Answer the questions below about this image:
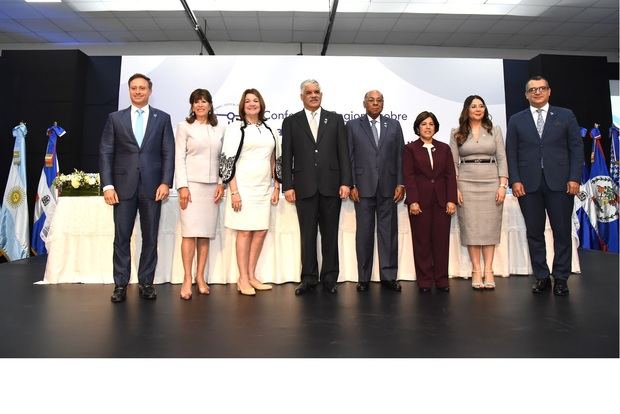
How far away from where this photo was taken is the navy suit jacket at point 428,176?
2.94m

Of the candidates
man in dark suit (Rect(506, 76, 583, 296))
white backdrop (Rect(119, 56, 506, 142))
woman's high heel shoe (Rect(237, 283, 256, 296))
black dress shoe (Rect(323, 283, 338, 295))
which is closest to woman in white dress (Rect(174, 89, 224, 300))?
woman's high heel shoe (Rect(237, 283, 256, 296))

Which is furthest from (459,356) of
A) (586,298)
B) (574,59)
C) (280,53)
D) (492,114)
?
(280,53)

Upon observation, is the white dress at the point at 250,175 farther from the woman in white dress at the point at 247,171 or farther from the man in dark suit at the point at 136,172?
the man in dark suit at the point at 136,172

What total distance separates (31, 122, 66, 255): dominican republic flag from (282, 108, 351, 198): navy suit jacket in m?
4.52

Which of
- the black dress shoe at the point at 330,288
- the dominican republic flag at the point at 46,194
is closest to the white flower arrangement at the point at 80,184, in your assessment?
the black dress shoe at the point at 330,288

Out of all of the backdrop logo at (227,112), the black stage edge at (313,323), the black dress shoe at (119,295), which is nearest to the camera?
the black stage edge at (313,323)

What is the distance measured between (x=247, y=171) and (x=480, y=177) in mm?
1668

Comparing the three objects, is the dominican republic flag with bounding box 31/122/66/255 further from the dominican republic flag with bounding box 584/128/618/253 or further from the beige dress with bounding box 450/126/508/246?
the dominican republic flag with bounding box 584/128/618/253

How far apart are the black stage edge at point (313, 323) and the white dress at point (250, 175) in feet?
1.75

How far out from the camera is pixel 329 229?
9.57 ft

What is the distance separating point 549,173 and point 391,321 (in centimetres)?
161

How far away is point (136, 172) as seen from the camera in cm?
265

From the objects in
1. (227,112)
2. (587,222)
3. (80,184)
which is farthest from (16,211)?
(587,222)

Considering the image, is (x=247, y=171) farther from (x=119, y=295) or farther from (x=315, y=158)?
(x=119, y=295)
